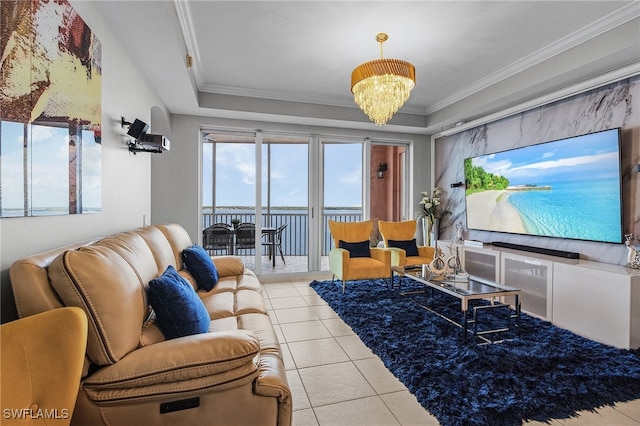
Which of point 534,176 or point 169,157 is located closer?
point 534,176

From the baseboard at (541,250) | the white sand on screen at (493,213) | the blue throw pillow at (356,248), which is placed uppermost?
the white sand on screen at (493,213)

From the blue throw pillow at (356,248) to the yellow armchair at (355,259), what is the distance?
4cm

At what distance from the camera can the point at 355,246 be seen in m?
4.53

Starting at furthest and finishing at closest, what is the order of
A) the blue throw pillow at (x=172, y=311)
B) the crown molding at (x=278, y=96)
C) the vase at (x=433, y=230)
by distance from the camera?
the vase at (x=433, y=230), the crown molding at (x=278, y=96), the blue throw pillow at (x=172, y=311)

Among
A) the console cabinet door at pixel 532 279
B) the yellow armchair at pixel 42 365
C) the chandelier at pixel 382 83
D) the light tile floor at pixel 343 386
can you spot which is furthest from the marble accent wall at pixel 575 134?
the yellow armchair at pixel 42 365

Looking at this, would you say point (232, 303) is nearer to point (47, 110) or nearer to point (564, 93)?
point (47, 110)

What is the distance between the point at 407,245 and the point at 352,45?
281 cm

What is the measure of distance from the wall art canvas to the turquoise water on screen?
428 cm

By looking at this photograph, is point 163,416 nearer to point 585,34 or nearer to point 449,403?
point 449,403

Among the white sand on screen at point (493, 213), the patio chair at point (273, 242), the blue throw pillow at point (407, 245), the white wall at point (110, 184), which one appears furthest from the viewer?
the patio chair at point (273, 242)

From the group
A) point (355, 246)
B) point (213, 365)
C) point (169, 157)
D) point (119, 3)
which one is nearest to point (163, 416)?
point (213, 365)

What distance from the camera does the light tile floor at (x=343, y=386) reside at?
176cm

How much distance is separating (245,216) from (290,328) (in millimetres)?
3464

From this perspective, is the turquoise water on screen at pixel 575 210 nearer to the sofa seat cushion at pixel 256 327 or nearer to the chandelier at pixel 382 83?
the chandelier at pixel 382 83
